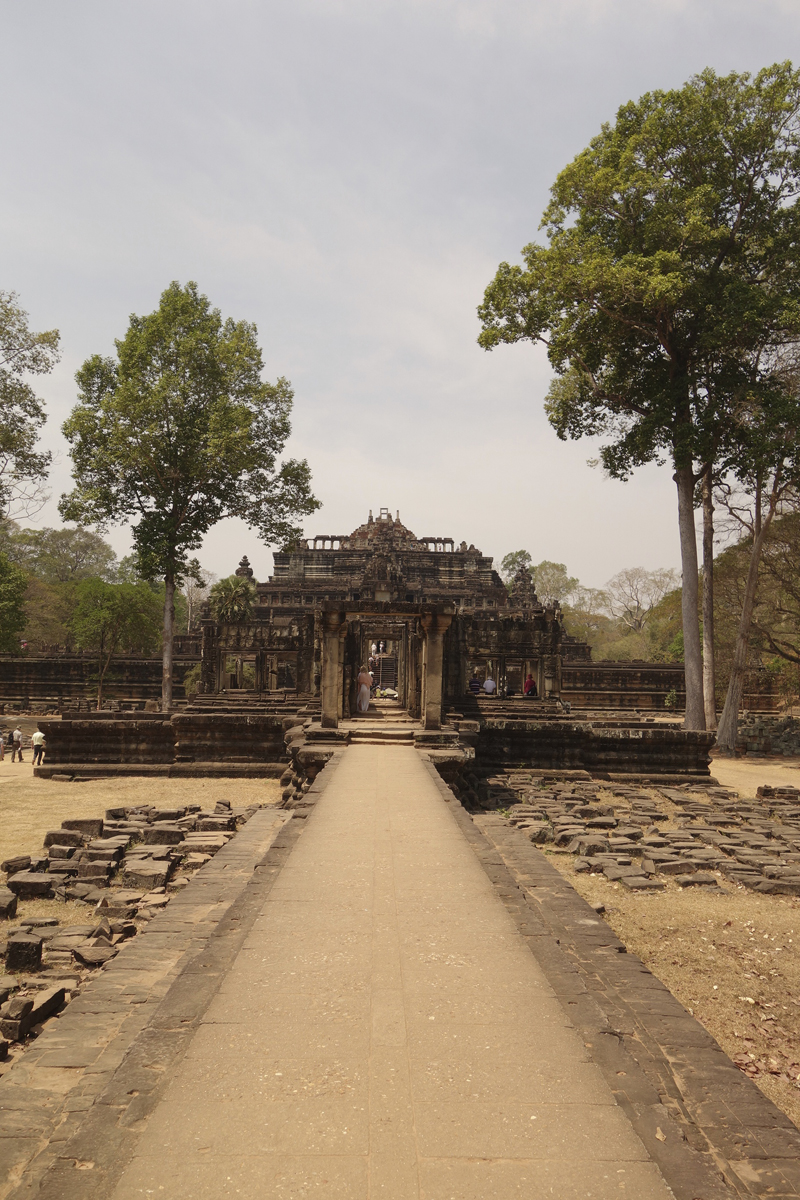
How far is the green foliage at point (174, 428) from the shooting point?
19266 mm

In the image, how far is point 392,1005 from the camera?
9.70 ft

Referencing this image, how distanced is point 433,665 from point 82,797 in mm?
5727

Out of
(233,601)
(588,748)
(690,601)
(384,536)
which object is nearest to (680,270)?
(690,601)

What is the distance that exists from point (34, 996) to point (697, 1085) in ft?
10.7

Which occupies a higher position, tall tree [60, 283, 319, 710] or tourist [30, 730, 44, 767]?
tall tree [60, 283, 319, 710]

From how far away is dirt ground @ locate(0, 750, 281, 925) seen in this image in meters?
8.60

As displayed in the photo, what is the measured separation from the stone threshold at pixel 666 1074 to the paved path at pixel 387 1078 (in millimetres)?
86

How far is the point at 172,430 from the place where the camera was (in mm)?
19703

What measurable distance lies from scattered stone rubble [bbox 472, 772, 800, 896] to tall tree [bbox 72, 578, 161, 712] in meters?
20.8

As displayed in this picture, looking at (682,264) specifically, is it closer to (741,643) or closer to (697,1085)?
(741,643)

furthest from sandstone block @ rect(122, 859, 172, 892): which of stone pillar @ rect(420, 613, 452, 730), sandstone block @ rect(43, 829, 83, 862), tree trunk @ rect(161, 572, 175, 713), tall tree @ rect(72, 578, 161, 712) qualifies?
tall tree @ rect(72, 578, 161, 712)

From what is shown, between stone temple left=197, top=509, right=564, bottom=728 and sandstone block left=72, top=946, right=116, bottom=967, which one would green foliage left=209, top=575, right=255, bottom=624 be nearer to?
stone temple left=197, top=509, right=564, bottom=728

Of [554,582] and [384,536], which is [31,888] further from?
[554,582]

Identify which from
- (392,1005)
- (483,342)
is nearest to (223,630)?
(483,342)
